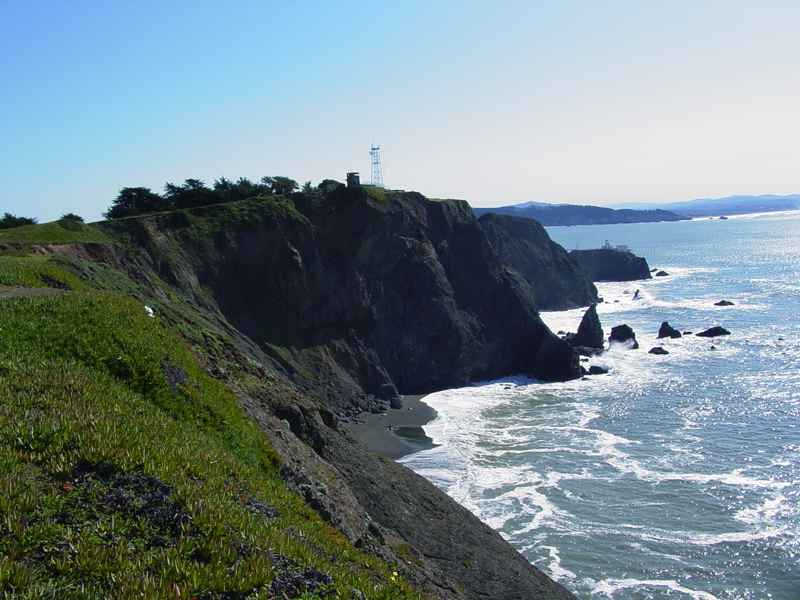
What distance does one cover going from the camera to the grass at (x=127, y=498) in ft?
17.0

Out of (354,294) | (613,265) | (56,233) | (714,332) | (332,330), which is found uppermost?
(56,233)

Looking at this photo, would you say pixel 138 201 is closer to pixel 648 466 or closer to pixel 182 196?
pixel 182 196

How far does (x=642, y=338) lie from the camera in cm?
6600

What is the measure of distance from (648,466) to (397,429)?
16.7 metres

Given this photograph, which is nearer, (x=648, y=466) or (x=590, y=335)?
(x=648, y=466)

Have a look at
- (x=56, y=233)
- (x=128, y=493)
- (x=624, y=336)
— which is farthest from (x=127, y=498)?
(x=624, y=336)

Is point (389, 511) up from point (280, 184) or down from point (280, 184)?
down

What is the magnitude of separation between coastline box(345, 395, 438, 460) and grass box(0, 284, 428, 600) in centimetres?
2517

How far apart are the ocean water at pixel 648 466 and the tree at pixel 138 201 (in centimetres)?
3139

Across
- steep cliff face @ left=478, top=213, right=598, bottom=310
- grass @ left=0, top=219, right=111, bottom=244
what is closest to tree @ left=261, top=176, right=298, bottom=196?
grass @ left=0, top=219, right=111, bottom=244

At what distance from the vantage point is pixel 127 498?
630 centimetres

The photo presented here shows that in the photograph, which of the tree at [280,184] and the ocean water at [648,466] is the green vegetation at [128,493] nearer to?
the ocean water at [648,466]

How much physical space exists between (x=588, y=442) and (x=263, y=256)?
103 feet

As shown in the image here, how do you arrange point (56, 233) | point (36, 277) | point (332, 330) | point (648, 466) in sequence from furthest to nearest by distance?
point (332, 330), point (56, 233), point (648, 466), point (36, 277)
